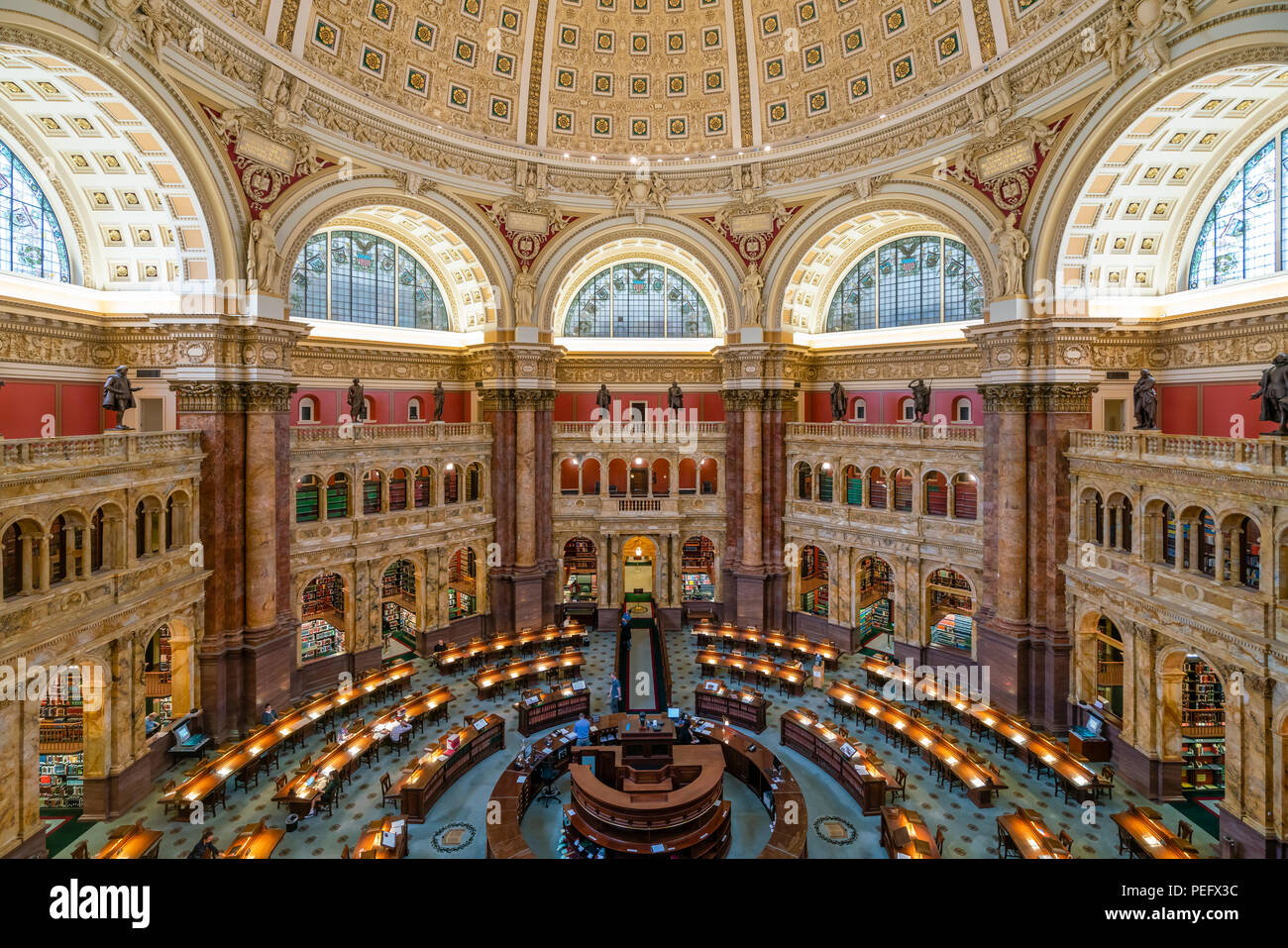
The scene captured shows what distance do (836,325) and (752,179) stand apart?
27.1 ft

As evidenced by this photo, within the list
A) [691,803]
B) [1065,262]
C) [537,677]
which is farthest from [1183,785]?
[537,677]

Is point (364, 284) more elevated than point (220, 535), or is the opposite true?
point (364, 284)

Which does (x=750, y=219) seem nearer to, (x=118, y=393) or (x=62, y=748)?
(x=118, y=393)

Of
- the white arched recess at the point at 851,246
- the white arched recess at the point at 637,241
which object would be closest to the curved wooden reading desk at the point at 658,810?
the white arched recess at the point at 851,246

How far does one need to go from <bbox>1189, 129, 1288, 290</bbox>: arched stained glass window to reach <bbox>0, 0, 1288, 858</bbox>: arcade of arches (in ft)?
0.40

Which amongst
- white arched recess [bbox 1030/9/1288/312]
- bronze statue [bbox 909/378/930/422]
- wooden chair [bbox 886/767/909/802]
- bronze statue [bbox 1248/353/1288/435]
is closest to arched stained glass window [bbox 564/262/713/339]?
bronze statue [bbox 909/378/930/422]

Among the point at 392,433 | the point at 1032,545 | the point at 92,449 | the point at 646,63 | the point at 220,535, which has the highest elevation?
the point at 646,63

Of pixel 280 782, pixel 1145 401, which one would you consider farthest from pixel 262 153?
pixel 1145 401

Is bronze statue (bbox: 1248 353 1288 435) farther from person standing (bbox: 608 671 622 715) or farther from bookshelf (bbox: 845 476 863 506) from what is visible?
person standing (bbox: 608 671 622 715)

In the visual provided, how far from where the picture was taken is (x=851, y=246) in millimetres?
30938

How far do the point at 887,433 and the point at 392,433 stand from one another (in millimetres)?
20820

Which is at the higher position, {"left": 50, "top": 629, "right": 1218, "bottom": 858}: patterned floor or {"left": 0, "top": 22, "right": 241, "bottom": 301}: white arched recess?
{"left": 0, "top": 22, "right": 241, "bottom": 301}: white arched recess

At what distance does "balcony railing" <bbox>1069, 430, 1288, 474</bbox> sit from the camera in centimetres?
1443

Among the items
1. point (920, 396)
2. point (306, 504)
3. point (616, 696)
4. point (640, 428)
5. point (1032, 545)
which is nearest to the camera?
point (1032, 545)
